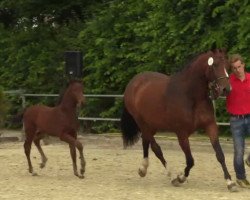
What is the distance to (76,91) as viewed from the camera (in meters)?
12.0

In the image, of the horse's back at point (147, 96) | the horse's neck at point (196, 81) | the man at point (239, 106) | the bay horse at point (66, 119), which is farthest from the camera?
the bay horse at point (66, 119)

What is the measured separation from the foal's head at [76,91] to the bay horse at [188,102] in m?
1.09

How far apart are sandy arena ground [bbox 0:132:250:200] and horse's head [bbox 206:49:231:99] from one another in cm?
143

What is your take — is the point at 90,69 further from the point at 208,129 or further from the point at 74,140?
the point at 208,129

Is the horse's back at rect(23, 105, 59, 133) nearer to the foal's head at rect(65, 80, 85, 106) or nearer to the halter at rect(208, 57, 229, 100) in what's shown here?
the foal's head at rect(65, 80, 85, 106)

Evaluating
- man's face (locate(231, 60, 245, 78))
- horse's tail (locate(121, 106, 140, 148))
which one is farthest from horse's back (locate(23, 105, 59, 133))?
man's face (locate(231, 60, 245, 78))

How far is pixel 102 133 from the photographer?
802 inches

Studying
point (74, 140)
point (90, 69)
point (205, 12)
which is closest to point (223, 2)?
point (205, 12)

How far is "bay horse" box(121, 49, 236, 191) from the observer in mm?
9941

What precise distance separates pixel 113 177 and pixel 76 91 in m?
1.59

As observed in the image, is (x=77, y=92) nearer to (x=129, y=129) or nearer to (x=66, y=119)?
(x=66, y=119)

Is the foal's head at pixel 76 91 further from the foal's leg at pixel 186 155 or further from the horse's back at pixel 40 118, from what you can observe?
the foal's leg at pixel 186 155

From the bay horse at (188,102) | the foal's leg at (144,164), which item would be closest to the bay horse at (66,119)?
the foal's leg at (144,164)

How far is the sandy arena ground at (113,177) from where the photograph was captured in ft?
31.7
